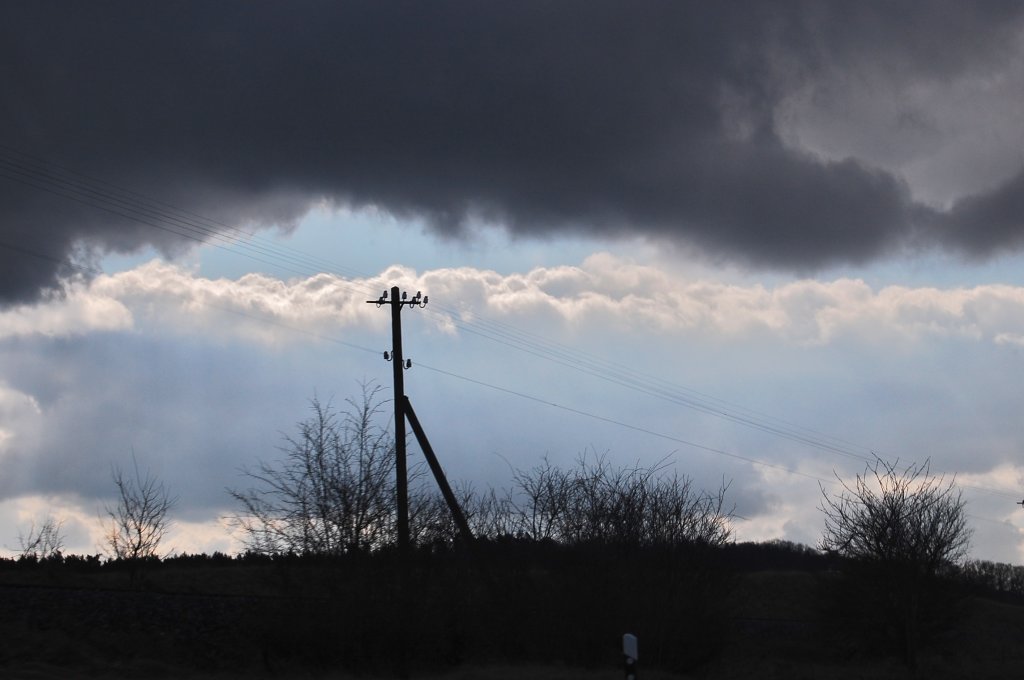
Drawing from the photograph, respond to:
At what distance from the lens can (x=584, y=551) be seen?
95.9 ft

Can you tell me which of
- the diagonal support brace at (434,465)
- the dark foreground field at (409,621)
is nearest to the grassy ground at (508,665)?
the dark foreground field at (409,621)

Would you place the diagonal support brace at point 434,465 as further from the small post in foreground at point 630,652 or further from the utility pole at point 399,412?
the small post in foreground at point 630,652

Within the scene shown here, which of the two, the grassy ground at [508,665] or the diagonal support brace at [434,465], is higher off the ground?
the diagonal support brace at [434,465]

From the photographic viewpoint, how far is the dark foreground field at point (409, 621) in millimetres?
24094

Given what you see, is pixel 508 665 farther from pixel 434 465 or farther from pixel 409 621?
pixel 434 465

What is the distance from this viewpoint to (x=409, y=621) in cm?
2684

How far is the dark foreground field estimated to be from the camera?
24.1 meters

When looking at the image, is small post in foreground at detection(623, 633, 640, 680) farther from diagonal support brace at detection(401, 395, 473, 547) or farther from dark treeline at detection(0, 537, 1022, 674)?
diagonal support brace at detection(401, 395, 473, 547)

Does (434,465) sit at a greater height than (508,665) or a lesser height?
greater

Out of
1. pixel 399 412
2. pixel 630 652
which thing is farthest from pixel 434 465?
pixel 630 652

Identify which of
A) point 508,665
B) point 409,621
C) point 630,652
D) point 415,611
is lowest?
point 508,665

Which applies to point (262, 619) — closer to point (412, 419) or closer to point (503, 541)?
point (503, 541)

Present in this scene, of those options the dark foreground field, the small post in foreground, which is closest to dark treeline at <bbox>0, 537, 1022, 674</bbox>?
the dark foreground field

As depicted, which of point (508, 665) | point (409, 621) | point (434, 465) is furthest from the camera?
point (434, 465)
